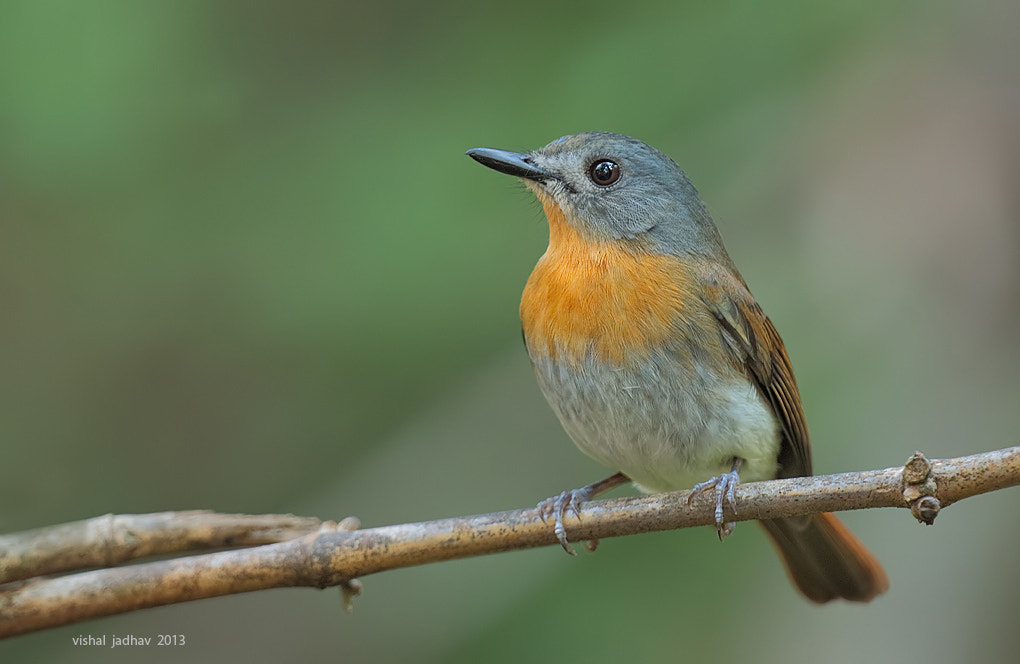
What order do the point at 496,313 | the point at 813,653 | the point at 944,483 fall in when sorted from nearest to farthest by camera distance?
1. the point at 944,483
2. the point at 813,653
3. the point at 496,313

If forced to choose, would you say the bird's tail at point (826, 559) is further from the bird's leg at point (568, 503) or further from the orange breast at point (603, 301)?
the orange breast at point (603, 301)

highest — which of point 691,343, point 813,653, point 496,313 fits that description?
point 496,313

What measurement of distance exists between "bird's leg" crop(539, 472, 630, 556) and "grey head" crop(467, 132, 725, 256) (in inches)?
38.0

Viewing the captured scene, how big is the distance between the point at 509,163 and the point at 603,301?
2.43 feet

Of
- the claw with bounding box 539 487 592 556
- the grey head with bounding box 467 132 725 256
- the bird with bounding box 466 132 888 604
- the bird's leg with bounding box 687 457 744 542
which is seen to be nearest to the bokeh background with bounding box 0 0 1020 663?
the grey head with bounding box 467 132 725 256

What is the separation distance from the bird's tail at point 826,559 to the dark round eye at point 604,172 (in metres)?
1.48

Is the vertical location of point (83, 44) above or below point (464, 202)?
above

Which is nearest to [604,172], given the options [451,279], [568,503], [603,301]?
[603,301]

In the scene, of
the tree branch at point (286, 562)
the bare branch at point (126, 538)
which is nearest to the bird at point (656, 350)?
the tree branch at point (286, 562)

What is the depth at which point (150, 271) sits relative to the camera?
511cm

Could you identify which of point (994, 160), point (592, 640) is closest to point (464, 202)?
point (592, 640)

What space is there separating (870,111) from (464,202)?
215 centimetres

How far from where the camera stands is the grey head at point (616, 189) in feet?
12.8

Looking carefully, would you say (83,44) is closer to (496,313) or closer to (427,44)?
(427,44)
